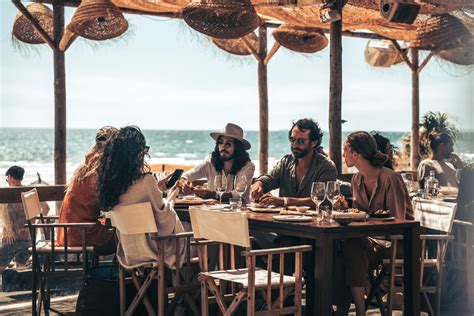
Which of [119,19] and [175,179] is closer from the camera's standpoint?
[175,179]

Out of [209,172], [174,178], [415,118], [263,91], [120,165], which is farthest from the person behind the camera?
[415,118]

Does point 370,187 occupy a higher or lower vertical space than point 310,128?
lower

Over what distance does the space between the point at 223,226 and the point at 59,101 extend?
479 cm

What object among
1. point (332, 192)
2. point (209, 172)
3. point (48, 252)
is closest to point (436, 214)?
point (332, 192)

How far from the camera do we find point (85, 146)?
153 feet

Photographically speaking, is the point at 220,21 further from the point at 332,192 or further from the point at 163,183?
the point at 332,192

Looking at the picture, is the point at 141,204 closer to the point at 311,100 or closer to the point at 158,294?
the point at 158,294

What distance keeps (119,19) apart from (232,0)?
5.82ft

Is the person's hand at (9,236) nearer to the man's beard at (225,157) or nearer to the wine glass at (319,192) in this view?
the man's beard at (225,157)

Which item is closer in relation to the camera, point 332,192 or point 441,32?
point 332,192

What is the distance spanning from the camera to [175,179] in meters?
5.61

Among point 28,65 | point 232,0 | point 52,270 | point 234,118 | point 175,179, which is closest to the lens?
point 52,270

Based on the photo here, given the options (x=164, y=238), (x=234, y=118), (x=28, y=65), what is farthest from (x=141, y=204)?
(x=234, y=118)

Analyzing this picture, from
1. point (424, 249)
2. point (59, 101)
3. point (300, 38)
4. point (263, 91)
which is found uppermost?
point (300, 38)
